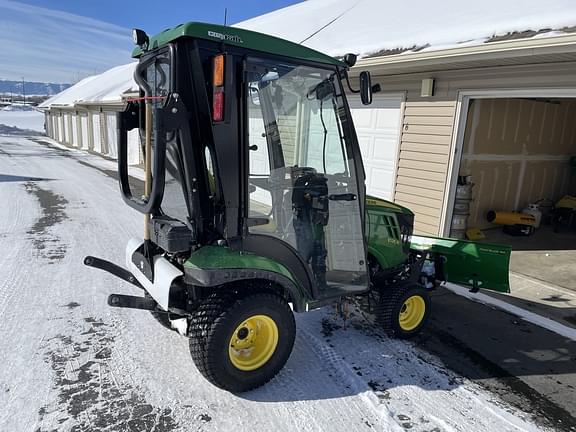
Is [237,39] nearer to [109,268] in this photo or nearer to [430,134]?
[109,268]

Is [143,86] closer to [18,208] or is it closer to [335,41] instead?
[335,41]

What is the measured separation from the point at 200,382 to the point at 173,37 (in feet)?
7.09

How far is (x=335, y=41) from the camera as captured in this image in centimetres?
753

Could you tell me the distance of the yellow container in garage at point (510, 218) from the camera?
7.53 m

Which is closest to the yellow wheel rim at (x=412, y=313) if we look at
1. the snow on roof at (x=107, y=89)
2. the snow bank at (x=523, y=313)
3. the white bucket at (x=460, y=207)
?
the snow bank at (x=523, y=313)

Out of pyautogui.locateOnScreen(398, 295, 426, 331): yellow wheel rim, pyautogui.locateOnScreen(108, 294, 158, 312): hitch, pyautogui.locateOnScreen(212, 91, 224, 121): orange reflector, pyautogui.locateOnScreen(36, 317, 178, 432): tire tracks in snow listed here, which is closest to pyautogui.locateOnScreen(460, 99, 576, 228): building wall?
pyautogui.locateOnScreen(398, 295, 426, 331): yellow wheel rim

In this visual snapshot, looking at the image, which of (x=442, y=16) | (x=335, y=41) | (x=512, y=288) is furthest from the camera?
(x=335, y=41)

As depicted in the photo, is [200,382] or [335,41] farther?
[335,41]

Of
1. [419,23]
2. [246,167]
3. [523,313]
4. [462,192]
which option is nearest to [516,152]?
[462,192]

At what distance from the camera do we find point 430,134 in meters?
6.09

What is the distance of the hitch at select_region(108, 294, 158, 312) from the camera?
269cm

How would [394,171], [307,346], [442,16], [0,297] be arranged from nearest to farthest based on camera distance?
1. [307,346]
2. [0,297]
3. [442,16]
4. [394,171]

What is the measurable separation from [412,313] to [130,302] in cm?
233

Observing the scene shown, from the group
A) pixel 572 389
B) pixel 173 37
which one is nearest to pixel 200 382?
pixel 173 37
